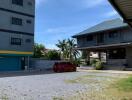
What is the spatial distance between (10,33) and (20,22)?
324cm

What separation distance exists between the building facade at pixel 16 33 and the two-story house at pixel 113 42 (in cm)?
1003

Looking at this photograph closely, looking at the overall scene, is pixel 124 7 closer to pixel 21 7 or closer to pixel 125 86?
pixel 125 86

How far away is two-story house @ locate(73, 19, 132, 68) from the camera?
43250 mm

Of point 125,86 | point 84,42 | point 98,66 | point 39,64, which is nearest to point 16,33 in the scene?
point 39,64

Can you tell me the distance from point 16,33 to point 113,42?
54.9ft

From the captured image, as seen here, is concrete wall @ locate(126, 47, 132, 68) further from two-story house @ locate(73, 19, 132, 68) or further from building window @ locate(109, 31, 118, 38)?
building window @ locate(109, 31, 118, 38)

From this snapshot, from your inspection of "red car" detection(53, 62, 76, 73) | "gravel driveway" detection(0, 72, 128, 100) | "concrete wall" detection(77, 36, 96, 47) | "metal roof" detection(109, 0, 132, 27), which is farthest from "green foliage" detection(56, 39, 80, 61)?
"metal roof" detection(109, 0, 132, 27)

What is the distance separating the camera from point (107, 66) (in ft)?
151

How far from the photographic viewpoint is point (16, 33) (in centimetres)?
4772

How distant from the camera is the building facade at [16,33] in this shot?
149 ft

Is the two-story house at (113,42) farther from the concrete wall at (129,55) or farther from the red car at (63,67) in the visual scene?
the red car at (63,67)

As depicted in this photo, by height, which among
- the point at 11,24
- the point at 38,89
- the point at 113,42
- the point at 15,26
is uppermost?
the point at 11,24

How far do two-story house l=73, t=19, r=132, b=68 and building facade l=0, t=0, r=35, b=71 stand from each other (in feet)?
32.9

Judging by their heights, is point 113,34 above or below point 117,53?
above
